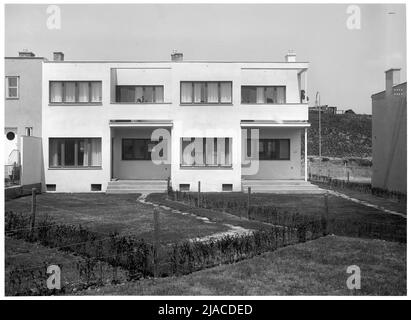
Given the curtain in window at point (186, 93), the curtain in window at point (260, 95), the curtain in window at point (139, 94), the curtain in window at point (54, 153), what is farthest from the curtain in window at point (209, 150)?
the curtain in window at point (54, 153)

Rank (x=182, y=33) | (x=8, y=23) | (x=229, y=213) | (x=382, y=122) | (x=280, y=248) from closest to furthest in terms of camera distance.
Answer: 1. (x=8, y=23)
2. (x=280, y=248)
3. (x=182, y=33)
4. (x=229, y=213)
5. (x=382, y=122)

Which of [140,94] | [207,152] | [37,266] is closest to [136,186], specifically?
[207,152]

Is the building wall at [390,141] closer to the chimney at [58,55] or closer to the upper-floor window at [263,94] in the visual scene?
the upper-floor window at [263,94]

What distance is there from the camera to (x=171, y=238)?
12.2 metres

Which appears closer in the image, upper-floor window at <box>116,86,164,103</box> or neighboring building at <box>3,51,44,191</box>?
neighboring building at <box>3,51,44,191</box>

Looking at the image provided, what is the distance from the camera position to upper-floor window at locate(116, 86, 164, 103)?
28.0m

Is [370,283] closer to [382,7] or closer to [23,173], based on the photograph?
[382,7]

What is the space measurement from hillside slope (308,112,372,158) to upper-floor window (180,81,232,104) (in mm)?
38427

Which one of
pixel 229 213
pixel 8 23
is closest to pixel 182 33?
pixel 8 23

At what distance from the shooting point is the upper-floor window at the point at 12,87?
87.6 ft

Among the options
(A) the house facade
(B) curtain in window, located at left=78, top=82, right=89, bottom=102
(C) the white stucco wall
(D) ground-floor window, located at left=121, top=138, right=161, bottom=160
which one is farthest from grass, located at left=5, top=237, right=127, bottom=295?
(D) ground-floor window, located at left=121, top=138, right=161, bottom=160

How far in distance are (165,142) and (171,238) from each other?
1594 centimetres

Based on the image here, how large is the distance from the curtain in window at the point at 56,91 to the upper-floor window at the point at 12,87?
7.68 ft

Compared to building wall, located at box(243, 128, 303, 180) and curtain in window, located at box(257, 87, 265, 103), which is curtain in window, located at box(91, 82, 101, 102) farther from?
building wall, located at box(243, 128, 303, 180)
